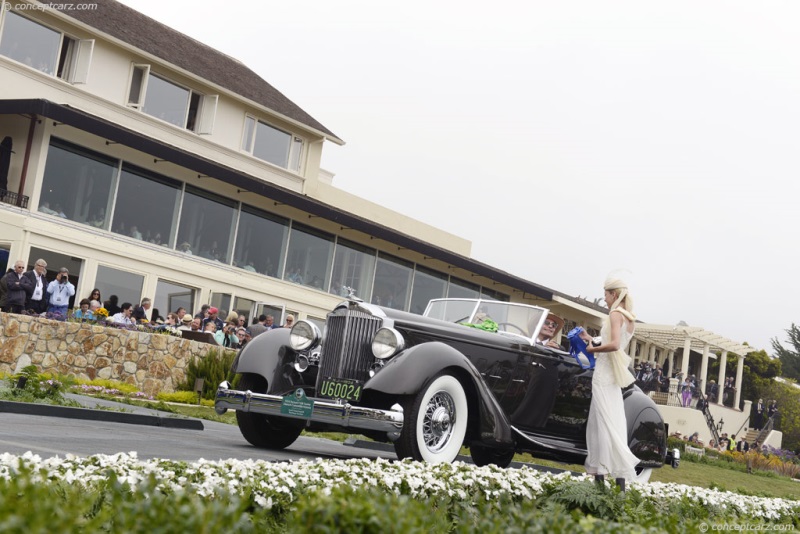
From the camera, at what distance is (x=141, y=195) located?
75.0ft

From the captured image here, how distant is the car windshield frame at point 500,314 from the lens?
390 inches

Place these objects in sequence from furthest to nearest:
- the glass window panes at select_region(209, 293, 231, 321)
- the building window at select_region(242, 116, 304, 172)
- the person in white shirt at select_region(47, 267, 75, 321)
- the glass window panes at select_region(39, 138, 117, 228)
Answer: the building window at select_region(242, 116, 304, 172)
the glass window panes at select_region(209, 293, 231, 321)
the glass window panes at select_region(39, 138, 117, 228)
the person in white shirt at select_region(47, 267, 75, 321)

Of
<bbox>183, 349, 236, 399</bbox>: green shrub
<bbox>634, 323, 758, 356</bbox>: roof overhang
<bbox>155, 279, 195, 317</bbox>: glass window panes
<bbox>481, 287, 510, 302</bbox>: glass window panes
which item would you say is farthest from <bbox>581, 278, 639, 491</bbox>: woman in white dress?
<bbox>634, 323, 758, 356</bbox>: roof overhang

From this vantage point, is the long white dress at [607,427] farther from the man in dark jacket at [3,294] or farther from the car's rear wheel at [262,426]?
the man in dark jacket at [3,294]

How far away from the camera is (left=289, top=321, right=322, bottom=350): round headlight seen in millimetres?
8930

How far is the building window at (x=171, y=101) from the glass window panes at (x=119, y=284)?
5.18 meters

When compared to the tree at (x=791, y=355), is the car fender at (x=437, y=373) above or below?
below

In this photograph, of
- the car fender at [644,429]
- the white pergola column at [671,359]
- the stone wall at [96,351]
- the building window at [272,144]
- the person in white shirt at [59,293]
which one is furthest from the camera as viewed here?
the white pergola column at [671,359]

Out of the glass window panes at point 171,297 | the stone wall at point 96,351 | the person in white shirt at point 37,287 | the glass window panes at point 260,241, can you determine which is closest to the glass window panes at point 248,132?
the glass window panes at point 260,241

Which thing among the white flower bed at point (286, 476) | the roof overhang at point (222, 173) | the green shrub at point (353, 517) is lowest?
the white flower bed at point (286, 476)

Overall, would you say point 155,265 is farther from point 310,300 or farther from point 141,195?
point 310,300

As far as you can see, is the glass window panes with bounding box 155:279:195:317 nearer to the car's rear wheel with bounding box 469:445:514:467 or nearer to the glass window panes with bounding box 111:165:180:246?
the glass window panes with bounding box 111:165:180:246

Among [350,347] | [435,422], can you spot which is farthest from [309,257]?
[435,422]

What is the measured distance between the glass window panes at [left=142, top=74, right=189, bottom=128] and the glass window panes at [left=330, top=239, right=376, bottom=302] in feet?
20.8
